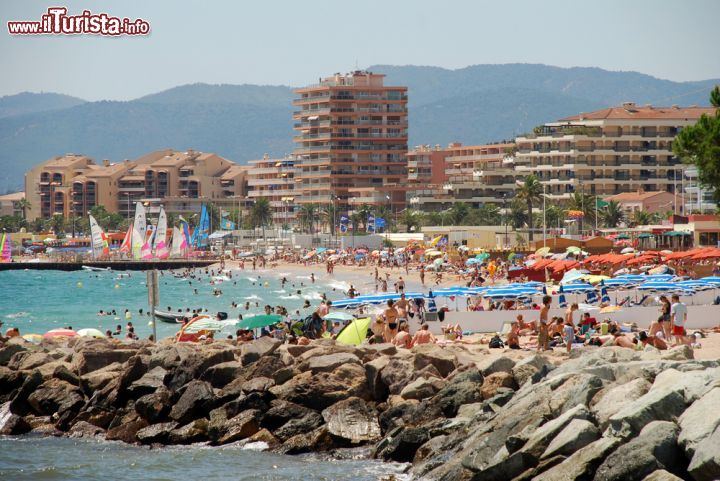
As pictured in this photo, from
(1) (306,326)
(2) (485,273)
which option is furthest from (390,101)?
(1) (306,326)

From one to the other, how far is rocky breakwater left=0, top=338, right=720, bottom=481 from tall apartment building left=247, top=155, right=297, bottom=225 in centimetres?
11000

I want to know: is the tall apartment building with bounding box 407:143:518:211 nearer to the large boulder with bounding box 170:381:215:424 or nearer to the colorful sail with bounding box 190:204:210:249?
the colorful sail with bounding box 190:204:210:249

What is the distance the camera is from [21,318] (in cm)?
5675

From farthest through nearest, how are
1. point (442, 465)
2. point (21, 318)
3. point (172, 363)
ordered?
point (21, 318) → point (172, 363) → point (442, 465)

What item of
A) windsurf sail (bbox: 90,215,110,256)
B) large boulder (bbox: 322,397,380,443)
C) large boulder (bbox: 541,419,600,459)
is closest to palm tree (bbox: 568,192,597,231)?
windsurf sail (bbox: 90,215,110,256)

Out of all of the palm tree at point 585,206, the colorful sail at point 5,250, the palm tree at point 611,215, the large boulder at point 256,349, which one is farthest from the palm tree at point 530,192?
the large boulder at point 256,349

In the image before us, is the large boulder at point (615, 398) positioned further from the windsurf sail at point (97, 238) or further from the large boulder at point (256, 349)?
the windsurf sail at point (97, 238)

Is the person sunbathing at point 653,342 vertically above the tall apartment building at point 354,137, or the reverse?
the tall apartment building at point 354,137

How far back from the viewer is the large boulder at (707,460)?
13.1 m

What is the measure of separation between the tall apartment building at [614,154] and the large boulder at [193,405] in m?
85.1

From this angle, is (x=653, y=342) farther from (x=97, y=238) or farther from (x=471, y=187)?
(x=471, y=187)

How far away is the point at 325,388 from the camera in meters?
19.8

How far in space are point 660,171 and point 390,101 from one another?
112 ft

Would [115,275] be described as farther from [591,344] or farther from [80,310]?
[591,344]
